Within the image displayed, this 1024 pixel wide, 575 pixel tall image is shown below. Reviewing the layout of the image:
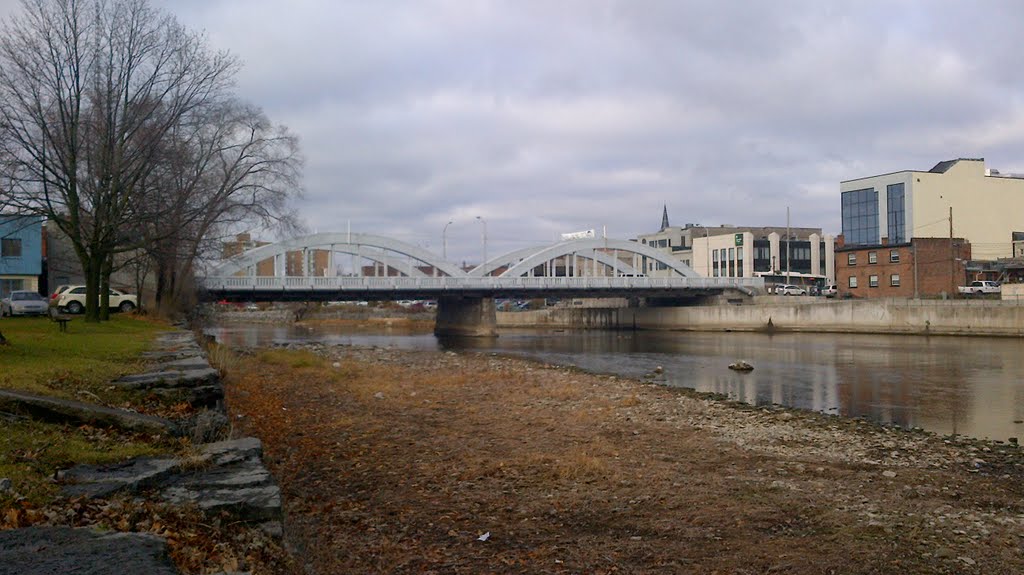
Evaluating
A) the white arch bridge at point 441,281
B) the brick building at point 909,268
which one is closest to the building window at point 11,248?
the white arch bridge at point 441,281

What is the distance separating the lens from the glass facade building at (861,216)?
298 feet

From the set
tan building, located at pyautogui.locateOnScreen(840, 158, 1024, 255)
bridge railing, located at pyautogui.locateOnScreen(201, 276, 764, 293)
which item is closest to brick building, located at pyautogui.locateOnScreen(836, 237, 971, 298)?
bridge railing, located at pyautogui.locateOnScreen(201, 276, 764, 293)

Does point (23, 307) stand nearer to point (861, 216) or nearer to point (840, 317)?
point (840, 317)

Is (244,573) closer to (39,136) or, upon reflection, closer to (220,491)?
(220,491)

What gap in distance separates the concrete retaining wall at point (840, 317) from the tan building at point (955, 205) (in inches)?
927

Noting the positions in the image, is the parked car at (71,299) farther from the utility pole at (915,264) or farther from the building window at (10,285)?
the utility pole at (915,264)

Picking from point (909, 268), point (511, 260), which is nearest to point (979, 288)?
point (909, 268)

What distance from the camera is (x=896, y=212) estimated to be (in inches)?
3460

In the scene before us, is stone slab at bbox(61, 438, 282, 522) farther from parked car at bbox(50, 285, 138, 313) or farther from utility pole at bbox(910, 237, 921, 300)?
utility pole at bbox(910, 237, 921, 300)

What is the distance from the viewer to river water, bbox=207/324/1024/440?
20.8m

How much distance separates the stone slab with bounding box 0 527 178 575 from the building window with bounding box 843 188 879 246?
311ft

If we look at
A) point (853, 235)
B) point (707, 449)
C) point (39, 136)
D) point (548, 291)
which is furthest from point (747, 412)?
point (853, 235)

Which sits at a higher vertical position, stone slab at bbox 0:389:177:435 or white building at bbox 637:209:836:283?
white building at bbox 637:209:836:283

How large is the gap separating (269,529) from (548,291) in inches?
2601
